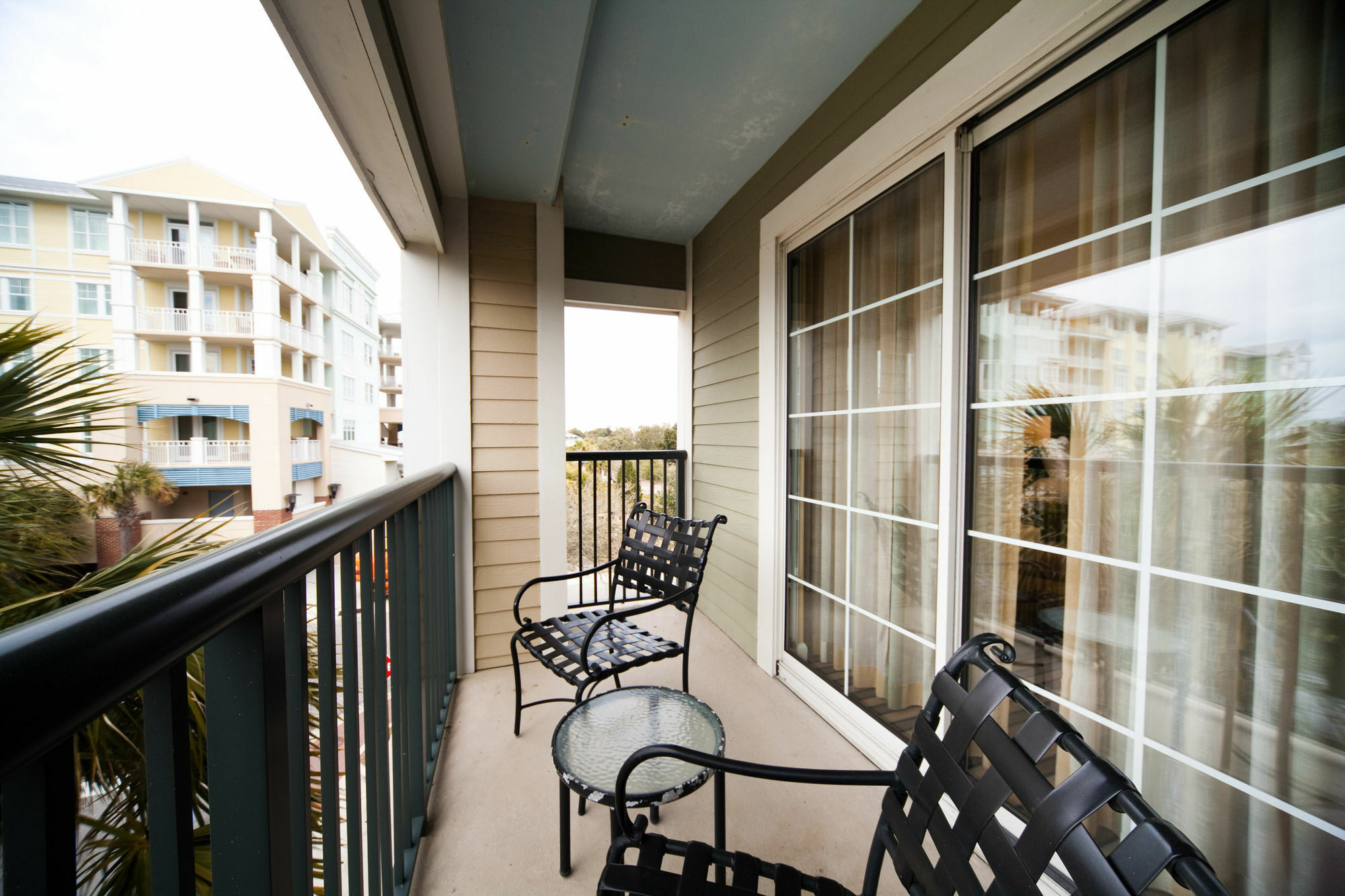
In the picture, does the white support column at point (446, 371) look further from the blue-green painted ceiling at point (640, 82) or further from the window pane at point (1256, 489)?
the window pane at point (1256, 489)

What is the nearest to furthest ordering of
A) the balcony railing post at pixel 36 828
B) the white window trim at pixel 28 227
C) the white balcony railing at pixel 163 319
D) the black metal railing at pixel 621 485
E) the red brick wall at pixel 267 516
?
the balcony railing post at pixel 36 828, the white window trim at pixel 28 227, the white balcony railing at pixel 163 319, the red brick wall at pixel 267 516, the black metal railing at pixel 621 485

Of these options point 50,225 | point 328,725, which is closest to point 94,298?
point 50,225

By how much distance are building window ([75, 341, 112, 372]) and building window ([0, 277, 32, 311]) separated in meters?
0.20

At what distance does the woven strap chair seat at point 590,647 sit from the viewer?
1.84 meters

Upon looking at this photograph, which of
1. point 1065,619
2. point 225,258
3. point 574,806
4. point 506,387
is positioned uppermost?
point 225,258

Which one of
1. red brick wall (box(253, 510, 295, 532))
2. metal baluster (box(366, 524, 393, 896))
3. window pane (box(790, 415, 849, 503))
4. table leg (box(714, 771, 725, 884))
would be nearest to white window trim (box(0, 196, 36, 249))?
red brick wall (box(253, 510, 295, 532))

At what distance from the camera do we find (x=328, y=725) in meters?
0.81

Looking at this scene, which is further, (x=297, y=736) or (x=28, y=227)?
(x=28, y=227)

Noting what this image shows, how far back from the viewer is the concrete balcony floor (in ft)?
4.85

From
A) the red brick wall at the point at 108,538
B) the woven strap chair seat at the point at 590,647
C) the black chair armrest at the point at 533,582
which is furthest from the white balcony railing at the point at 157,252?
Answer: the woven strap chair seat at the point at 590,647

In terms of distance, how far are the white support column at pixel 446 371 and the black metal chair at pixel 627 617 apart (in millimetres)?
570

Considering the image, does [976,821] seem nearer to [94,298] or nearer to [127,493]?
[127,493]

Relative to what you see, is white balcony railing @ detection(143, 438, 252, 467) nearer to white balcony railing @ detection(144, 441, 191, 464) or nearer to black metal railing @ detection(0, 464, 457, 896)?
white balcony railing @ detection(144, 441, 191, 464)

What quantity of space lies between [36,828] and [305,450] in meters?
2.11
